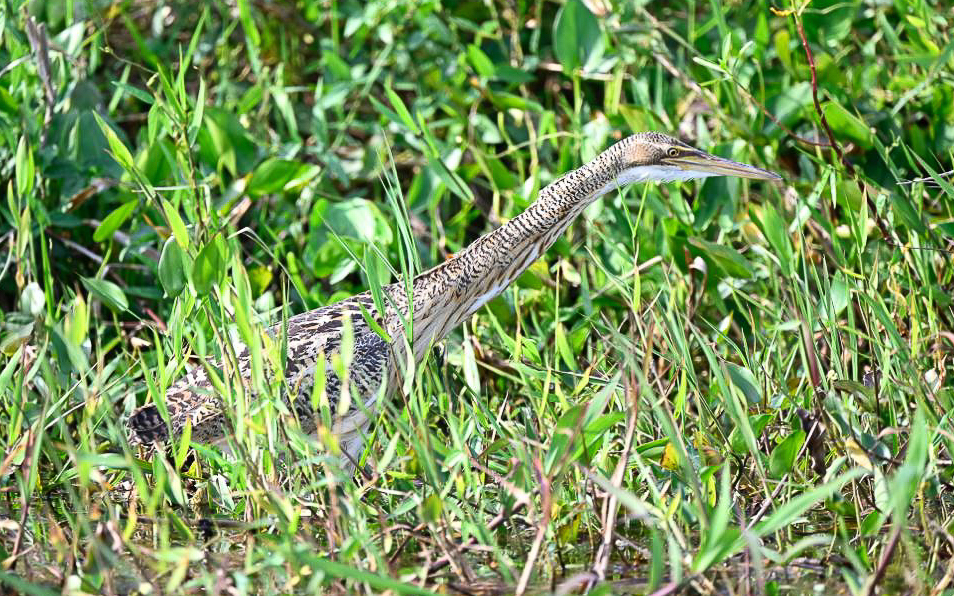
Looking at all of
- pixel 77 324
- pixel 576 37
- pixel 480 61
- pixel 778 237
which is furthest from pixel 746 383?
pixel 480 61

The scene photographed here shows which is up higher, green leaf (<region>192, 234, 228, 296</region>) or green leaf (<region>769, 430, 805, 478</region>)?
green leaf (<region>192, 234, 228, 296</region>)

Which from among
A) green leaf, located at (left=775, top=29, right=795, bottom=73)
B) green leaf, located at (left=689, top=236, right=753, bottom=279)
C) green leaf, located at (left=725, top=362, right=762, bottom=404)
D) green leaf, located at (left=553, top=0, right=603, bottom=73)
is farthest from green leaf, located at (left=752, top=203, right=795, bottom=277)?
green leaf, located at (left=553, top=0, right=603, bottom=73)

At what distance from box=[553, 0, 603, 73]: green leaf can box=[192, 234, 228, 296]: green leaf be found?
2136 mm

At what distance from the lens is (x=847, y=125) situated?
15.9 feet

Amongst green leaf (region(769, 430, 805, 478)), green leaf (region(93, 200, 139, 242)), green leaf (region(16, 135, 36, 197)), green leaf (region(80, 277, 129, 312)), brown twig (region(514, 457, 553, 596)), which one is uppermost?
green leaf (region(16, 135, 36, 197))

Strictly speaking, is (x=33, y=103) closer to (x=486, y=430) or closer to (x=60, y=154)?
(x=60, y=154)

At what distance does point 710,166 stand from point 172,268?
176 centimetres

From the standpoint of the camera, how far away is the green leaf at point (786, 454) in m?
3.44

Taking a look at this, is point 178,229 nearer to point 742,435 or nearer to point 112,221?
point 112,221

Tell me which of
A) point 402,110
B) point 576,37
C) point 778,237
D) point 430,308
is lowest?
point 430,308

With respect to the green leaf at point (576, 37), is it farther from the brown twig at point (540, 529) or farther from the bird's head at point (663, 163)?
the brown twig at point (540, 529)

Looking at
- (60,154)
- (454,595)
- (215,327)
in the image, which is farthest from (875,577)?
(60,154)

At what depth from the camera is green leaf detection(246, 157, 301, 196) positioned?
5.03 m

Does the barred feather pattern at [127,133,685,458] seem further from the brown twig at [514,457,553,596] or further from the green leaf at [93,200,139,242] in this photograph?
the brown twig at [514,457,553,596]
